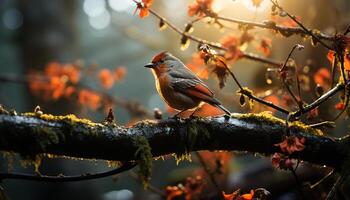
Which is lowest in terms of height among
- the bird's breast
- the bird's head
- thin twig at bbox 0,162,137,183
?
thin twig at bbox 0,162,137,183

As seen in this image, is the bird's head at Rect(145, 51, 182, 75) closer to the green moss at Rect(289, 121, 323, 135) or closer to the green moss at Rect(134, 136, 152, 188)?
the green moss at Rect(289, 121, 323, 135)

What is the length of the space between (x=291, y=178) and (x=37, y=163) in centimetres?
435

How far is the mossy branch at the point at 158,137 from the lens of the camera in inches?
77.5

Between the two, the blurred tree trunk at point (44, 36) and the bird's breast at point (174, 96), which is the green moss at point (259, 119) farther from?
the blurred tree trunk at point (44, 36)

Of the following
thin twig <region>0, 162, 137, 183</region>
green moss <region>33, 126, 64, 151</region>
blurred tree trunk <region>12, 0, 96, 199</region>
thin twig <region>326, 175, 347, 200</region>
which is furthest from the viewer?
blurred tree trunk <region>12, 0, 96, 199</region>

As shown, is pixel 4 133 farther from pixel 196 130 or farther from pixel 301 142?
pixel 301 142

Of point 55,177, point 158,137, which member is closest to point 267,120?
point 158,137

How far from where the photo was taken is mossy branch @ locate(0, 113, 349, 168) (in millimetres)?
1969

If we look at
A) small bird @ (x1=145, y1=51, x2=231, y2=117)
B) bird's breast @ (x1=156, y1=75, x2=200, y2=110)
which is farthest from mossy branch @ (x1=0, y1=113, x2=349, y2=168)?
bird's breast @ (x1=156, y1=75, x2=200, y2=110)

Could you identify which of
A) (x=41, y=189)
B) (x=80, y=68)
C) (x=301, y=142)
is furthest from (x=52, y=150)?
(x=41, y=189)

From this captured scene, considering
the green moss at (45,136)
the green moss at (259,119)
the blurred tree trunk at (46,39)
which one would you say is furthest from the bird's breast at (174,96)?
the blurred tree trunk at (46,39)

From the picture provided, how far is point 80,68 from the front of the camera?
18.4 feet

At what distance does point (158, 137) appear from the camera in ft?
7.73

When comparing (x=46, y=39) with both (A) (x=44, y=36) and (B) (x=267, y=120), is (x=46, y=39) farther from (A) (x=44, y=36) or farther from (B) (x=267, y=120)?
(B) (x=267, y=120)
